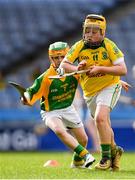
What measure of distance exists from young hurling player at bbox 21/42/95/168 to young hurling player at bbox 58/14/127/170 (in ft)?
1.95

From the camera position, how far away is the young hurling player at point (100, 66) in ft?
27.6

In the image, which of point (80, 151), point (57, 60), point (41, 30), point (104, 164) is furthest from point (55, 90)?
point (41, 30)

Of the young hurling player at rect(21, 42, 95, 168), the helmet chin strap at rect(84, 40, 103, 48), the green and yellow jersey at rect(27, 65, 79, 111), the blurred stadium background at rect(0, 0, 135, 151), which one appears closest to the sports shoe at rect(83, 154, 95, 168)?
the young hurling player at rect(21, 42, 95, 168)

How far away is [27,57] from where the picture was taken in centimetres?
2172

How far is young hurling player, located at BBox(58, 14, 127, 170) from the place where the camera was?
842 centimetres

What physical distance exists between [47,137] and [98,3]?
267 inches

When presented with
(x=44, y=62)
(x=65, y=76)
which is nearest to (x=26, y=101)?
(x=65, y=76)

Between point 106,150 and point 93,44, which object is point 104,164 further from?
point 93,44

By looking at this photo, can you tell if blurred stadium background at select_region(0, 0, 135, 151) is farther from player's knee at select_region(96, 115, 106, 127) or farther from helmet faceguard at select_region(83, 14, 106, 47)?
player's knee at select_region(96, 115, 106, 127)

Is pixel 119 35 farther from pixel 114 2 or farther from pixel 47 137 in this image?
pixel 47 137

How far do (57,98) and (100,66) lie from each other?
1.12 metres

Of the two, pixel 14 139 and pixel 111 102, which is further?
pixel 14 139

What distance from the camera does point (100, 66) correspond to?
8344mm

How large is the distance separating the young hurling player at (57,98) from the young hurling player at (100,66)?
0.59 metres
